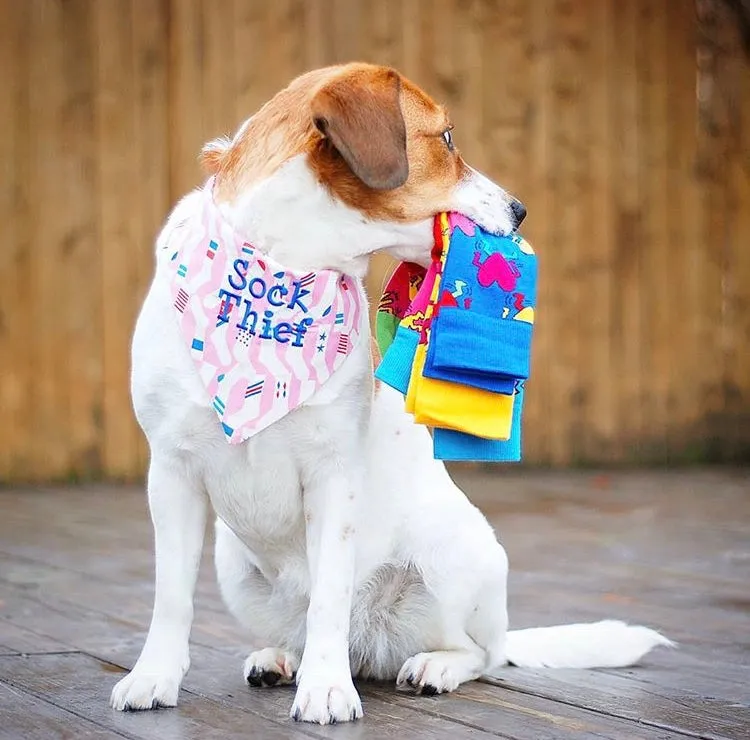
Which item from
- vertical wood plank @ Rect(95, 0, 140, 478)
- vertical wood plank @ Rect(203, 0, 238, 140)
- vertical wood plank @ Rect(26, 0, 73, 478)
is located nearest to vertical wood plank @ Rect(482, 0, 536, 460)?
vertical wood plank @ Rect(203, 0, 238, 140)

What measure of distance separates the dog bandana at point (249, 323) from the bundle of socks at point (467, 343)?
0.50 feet

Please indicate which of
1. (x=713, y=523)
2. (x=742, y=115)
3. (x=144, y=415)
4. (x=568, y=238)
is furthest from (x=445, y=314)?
(x=742, y=115)

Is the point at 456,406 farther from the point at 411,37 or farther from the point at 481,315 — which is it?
the point at 411,37

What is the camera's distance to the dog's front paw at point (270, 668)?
3.12 m

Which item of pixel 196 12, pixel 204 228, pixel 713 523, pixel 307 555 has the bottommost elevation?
pixel 713 523

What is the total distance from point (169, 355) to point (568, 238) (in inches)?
218

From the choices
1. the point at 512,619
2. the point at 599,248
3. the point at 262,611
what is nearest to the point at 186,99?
the point at 599,248

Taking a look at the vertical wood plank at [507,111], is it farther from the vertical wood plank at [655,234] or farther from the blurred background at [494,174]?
the vertical wood plank at [655,234]

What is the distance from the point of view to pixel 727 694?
10.1 feet

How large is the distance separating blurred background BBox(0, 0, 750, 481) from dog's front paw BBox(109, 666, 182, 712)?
14.3ft

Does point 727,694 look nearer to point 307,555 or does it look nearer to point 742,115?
point 307,555

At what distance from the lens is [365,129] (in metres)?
2.70

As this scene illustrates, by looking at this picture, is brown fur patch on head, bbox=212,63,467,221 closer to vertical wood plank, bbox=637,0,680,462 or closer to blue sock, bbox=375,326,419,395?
blue sock, bbox=375,326,419,395

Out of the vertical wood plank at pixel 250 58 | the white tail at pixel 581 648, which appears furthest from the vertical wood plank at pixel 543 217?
the white tail at pixel 581 648
